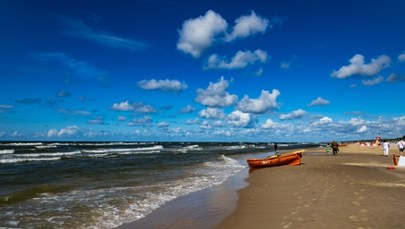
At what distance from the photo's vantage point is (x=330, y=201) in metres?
10.4

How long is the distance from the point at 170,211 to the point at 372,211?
5.86 m

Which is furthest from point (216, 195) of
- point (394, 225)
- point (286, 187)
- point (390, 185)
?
point (394, 225)

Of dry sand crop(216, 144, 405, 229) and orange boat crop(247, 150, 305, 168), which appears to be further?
orange boat crop(247, 150, 305, 168)

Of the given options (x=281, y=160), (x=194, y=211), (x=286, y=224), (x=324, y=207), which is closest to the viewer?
(x=286, y=224)

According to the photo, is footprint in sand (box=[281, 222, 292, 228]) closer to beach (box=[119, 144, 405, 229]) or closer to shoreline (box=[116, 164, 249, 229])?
beach (box=[119, 144, 405, 229])

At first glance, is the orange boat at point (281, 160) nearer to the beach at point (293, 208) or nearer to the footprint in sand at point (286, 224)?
the beach at point (293, 208)

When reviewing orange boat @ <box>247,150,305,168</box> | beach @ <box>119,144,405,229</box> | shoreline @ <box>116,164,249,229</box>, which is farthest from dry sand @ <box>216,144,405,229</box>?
orange boat @ <box>247,150,305,168</box>

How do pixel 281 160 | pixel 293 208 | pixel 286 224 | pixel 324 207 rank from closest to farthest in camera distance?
1. pixel 286 224
2. pixel 324 207
3. pixel 293 208
4. pixel 281 160

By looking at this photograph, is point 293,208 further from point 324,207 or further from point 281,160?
point 281,160

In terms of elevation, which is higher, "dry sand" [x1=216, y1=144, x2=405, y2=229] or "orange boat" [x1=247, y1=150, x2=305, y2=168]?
"orange boat" [x1=247, y1=150, x2=305, y2=168]

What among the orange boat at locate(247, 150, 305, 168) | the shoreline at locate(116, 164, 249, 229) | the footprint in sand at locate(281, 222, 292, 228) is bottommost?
the shoreline at locate(116, 164, 249, 229)

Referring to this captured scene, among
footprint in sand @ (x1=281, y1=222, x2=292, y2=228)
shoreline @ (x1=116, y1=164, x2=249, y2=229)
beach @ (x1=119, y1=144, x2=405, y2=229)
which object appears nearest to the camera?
footprint in sand @ (x1=281, y1=222, x2=292, y2=228)

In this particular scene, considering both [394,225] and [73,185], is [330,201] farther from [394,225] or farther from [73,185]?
[73,185]

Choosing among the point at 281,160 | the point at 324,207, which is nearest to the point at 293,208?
the point at 324,207
